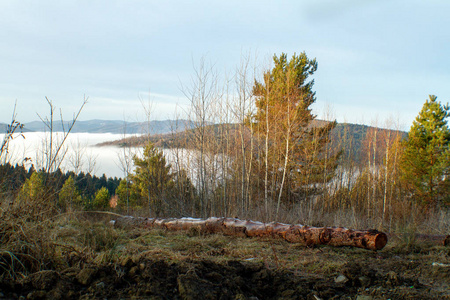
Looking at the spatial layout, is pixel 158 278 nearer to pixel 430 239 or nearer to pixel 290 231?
pixel 290 231

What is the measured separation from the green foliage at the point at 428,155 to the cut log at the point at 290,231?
18.4 m

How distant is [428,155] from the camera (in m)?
21.2

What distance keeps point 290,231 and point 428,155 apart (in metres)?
20.0

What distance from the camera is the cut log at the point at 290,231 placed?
4.95 metres

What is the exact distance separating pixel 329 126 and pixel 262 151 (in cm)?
436

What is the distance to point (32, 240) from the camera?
2.75 m

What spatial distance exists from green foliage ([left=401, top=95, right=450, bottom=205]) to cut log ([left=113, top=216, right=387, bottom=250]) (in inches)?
725

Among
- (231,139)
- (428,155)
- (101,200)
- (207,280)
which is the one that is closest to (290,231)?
(207,280)

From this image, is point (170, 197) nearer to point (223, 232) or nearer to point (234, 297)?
point (223, 232)

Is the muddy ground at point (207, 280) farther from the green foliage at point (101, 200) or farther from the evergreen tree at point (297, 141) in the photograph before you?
the green foliage at point (101, 200)

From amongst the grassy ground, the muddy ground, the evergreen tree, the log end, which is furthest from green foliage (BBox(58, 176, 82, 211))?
the evergreen tree

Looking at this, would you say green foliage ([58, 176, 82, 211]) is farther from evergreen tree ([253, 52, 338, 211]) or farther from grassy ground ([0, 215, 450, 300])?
evergreen tree ([253, 52, 338, 211])

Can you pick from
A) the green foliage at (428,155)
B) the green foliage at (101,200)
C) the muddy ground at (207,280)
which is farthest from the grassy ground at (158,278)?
the green foliage at (101,200)

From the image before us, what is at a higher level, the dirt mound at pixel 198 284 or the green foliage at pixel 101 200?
the dirt mound at pixel 198 284
